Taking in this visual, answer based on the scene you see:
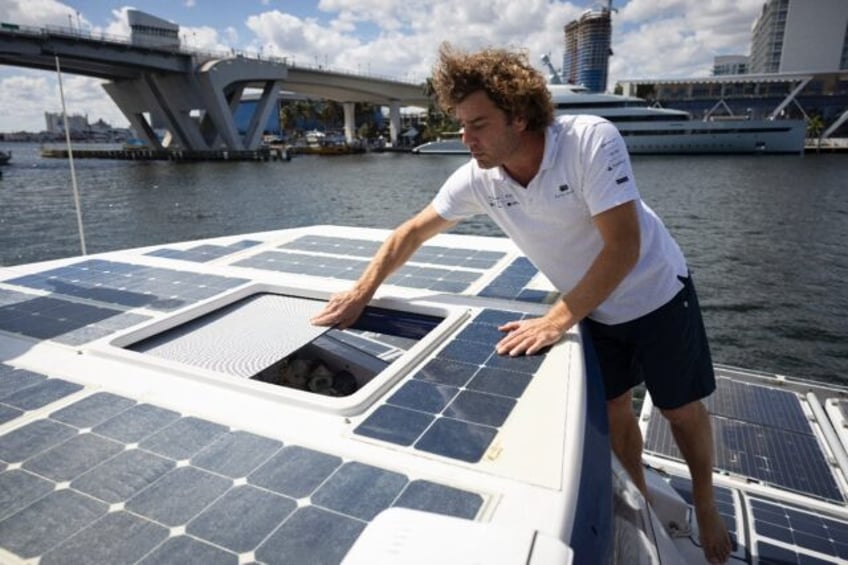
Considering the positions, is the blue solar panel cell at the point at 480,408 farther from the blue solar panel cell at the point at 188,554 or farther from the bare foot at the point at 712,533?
the bare foot at the point at 712,533

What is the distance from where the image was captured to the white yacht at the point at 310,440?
5.17 ft

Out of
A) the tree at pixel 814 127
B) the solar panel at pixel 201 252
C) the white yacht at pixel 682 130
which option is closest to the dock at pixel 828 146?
the tree at pixel 814 127

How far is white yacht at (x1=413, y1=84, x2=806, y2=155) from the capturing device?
59531mm

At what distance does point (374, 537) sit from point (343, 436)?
0.94m

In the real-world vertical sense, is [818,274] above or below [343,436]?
below

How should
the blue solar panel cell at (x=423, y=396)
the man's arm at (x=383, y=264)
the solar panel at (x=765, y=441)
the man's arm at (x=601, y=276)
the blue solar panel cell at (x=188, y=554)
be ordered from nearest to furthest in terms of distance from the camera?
the blue solar panel cell at (x=188, y=554) → the blue solar panel cell at (x=423, y=396) → the man's arm at (x=601, y=276) → the man's arm at (x=383, y=264) → the solar panel at (x=765, y=441)

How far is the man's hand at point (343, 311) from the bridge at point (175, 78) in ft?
159

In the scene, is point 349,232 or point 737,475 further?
point 349,232

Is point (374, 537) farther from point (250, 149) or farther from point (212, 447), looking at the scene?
point (250, 149)

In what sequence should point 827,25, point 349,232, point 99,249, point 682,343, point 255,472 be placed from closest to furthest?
1. point 255,472
2. point 682,343
3. point 349,232
4. point 99,249
5. point 827,25

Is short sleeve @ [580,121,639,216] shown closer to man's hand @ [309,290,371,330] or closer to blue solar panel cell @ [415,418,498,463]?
blue solar panel cell @ [415,418,498,463]

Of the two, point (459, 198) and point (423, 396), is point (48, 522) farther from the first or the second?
point (459, 198)

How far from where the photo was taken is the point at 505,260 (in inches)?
212

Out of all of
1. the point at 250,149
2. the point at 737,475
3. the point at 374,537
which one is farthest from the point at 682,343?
the point at 250,149
